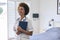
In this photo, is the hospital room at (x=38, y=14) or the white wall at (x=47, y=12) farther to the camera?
the white wall at (x=47, y=12)

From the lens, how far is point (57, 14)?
113 inches

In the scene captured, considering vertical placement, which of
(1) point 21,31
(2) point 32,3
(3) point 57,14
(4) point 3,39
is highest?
(2) point 32,3

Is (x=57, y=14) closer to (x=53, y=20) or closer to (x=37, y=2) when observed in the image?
(x=53, y=20)

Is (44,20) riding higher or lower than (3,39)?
higher

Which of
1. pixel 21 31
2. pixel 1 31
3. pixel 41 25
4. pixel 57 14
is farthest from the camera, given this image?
pixel 41 25

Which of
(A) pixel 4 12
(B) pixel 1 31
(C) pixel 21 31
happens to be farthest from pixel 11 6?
(C) pixel 21 31

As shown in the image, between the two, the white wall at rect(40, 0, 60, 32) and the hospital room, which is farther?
the white wall at rect(40, 0, 60, 32)

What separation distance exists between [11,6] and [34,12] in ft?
2.08

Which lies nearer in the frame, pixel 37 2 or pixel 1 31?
pixel 1 31

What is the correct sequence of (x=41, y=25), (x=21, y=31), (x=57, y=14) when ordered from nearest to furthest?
(x=21, y=31), (x=57, y=14), (x=41, y=25)

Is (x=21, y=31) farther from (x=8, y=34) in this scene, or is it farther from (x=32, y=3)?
(x=32, y=3)

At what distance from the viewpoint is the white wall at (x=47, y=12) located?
2883 mm

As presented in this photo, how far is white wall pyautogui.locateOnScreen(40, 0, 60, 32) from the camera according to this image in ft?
Answer: 9.46

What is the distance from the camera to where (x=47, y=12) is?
9.80ft
